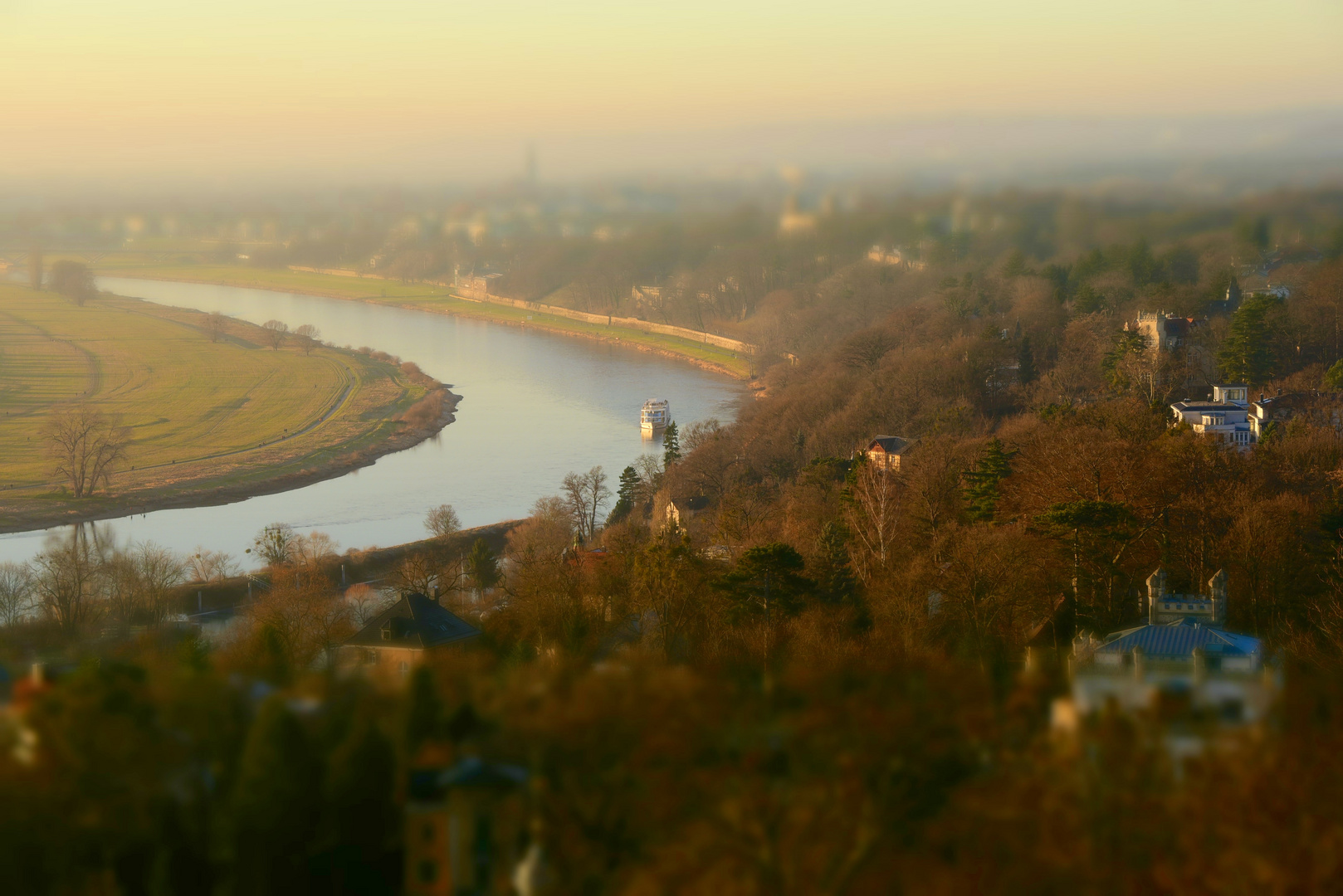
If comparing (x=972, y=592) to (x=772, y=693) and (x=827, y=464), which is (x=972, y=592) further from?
(x=827, y=464)

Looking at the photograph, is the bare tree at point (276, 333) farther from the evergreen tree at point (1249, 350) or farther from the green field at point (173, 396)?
the evergreen tree at point (1249, 350)

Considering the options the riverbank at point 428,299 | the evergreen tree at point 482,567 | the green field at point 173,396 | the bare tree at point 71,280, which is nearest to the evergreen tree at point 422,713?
the evergreen tree at point 482,567

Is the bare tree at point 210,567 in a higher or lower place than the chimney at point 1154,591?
lower

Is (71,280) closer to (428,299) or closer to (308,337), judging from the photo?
(308,337)

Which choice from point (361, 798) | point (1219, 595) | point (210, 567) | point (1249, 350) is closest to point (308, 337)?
point (210, 567)

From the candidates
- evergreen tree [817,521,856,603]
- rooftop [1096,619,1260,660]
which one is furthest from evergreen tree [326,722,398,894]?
evergreen tree [817,521,856,603]

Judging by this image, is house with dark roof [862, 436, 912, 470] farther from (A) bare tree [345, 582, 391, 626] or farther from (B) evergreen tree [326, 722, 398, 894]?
(B) evergreen tree [326, 722, 398, 894]

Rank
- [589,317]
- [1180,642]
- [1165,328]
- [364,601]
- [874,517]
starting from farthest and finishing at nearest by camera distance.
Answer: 1. [589,317]
2. [1165,328]
3. [364,601]
4. [874,517]
5. [1180,642]
